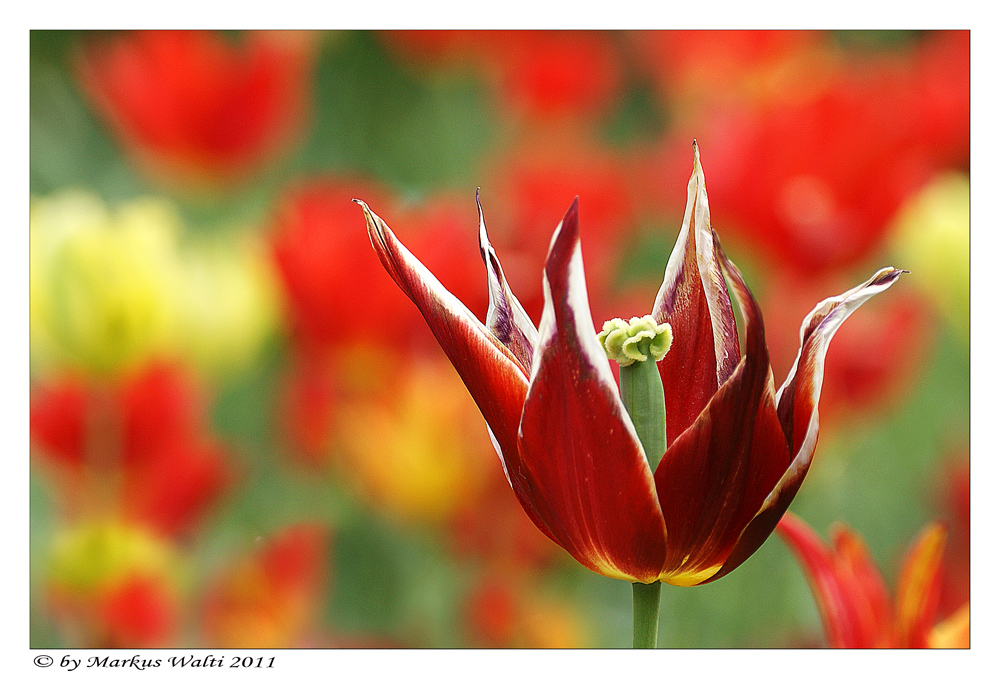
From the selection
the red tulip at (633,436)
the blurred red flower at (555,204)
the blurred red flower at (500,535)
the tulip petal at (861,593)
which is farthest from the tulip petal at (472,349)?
the blurred red flower at (500,535)

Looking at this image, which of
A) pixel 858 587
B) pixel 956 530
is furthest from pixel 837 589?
pixel 956 530

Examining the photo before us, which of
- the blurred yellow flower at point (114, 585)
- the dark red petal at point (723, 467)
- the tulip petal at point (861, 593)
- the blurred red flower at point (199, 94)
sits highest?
the blurred red flower at point (199, 94)

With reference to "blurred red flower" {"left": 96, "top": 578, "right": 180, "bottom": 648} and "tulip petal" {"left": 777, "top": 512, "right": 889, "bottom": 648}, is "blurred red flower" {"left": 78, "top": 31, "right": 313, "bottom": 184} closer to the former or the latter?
"blurred red flower" {"left": 96, "top": 578, "right": 180, "bottom": 648}

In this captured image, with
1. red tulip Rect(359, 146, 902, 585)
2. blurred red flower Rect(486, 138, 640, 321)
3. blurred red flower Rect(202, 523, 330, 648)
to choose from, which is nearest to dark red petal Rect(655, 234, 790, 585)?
red tulip Rect(359, 146, 902, 585)

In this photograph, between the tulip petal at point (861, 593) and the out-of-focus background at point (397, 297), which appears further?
the out-of-focus background at point (397, 297)

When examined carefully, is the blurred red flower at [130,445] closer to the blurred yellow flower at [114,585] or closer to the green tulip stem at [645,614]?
the blurred yellow flower at [114,585]
